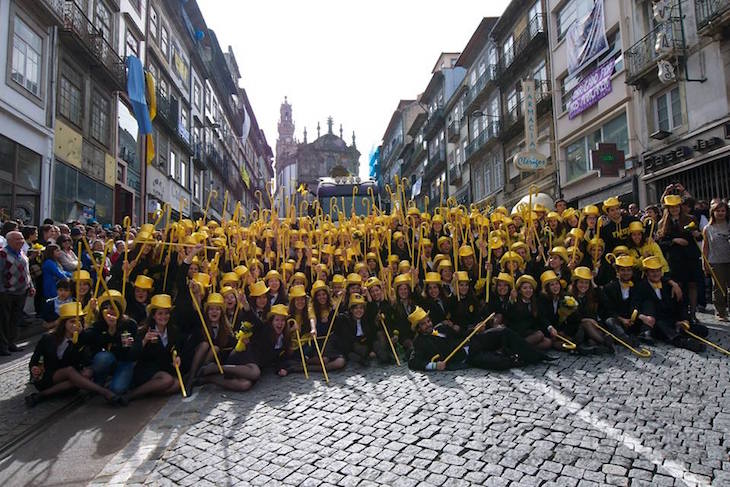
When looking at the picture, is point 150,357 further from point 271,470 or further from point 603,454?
point 603,454

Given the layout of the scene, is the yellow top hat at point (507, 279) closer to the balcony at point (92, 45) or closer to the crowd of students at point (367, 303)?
the crowd of students at point (367, 303)

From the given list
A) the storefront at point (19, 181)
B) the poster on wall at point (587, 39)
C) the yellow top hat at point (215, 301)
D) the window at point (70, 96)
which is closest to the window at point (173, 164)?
the window at point (70, 96)

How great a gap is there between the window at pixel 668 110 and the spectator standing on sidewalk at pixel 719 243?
27.9 feet

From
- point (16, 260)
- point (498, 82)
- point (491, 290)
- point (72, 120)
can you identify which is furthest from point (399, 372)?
point (498, 82)

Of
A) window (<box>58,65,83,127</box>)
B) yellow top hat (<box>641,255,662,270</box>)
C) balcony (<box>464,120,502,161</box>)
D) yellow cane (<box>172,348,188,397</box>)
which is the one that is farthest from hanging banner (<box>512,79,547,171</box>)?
yellow cane (<box>172,348,188,397</box>)

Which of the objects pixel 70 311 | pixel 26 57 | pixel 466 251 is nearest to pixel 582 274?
pixel 466 251

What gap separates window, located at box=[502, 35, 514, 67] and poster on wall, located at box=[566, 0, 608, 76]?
6.03 meters

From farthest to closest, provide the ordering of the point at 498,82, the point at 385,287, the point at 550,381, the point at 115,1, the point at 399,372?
1. the point at 498,82
2. the point at 115,1
3. the point at 385,287
4. the point at 399,372
5. the point at 550,381

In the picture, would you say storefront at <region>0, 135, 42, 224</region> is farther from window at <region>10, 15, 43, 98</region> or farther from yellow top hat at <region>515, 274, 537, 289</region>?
yellow top hat at <region>515, 274, 537, 289</region>

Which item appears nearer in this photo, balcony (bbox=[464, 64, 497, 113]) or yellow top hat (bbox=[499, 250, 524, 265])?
yellow top hat (bbox=[499, 250, 524, 265])

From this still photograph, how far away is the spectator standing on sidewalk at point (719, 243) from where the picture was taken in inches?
271

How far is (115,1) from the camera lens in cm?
1814

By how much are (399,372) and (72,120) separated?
570 inches

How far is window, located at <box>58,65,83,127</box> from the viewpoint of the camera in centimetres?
1499
